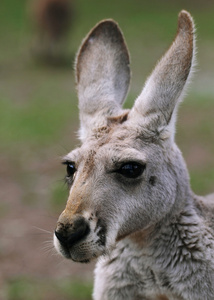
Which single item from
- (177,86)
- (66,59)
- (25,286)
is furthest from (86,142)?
(66,59)

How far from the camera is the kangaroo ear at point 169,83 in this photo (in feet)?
11.7

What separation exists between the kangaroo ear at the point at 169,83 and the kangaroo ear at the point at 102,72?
15.8 inches

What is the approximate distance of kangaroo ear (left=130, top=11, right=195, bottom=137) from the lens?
140 inches

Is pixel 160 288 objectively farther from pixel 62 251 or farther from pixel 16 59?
pixel 16 59

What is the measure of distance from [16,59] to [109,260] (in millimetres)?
16859

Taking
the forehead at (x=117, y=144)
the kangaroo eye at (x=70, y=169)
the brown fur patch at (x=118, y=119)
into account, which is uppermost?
the brown fur patch at (x=118, y=119)

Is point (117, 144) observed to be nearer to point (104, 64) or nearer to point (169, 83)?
point (169, 83)

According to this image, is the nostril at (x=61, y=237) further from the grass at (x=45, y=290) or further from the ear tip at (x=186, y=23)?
the grass at (x=45, y=290)

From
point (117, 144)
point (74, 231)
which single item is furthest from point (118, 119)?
point (74, 231)

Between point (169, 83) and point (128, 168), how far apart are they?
562mm

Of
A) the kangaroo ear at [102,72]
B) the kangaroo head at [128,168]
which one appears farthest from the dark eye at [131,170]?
the kangaroo ear at [102,72]

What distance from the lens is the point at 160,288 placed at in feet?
11.9

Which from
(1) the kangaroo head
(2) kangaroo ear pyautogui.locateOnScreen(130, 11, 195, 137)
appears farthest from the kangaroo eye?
(2) kangaroo ear pyautogui.locateOnScreen(130, 11, 195, 137)

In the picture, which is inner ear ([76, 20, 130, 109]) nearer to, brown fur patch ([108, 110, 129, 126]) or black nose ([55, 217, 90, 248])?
brown fur patch ([108, 110, 129, 126])
